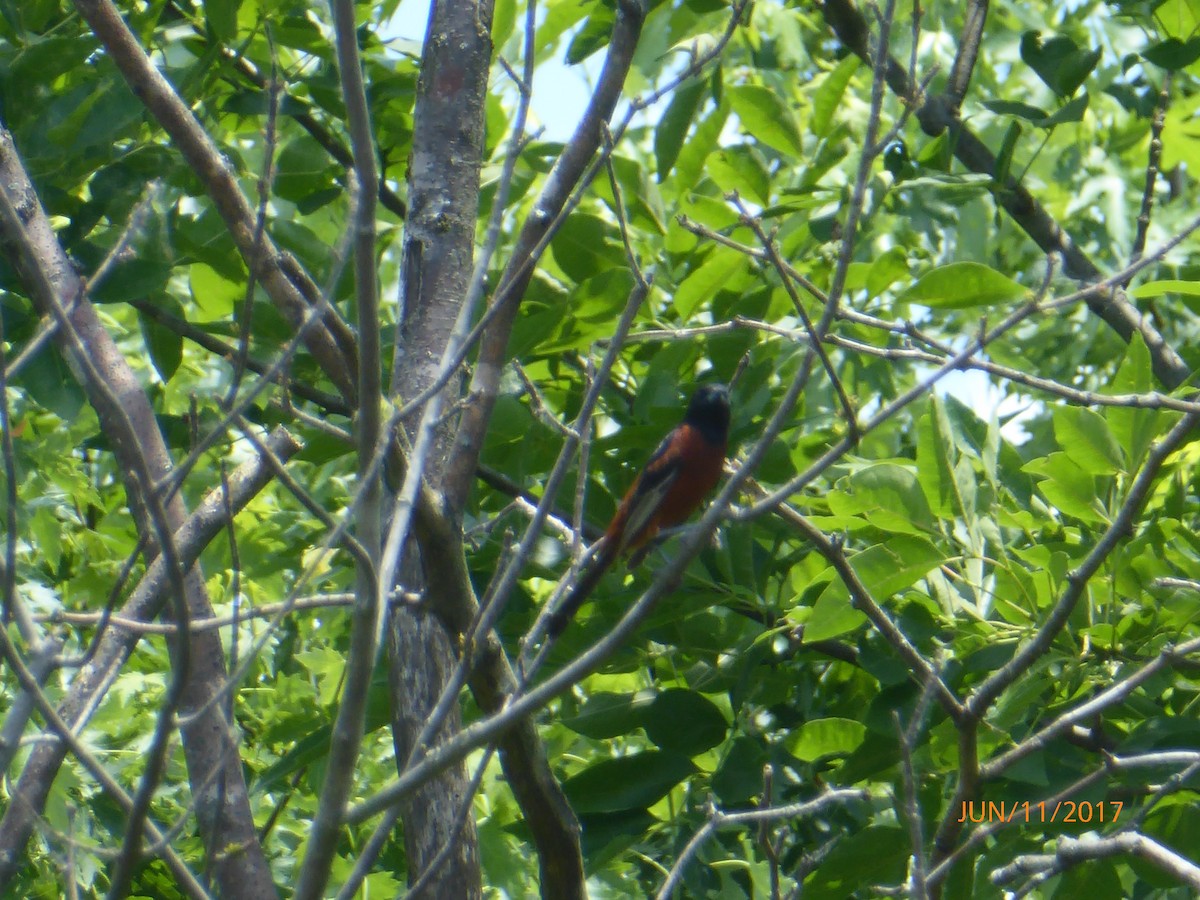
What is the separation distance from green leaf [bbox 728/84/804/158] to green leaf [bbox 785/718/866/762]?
167 cm

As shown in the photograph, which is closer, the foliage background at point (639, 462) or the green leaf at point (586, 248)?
the foliage background at point (639, 462)

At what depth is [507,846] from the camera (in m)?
4.24

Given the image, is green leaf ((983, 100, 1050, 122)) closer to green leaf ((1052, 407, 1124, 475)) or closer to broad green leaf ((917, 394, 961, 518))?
broad green leaf ((917, 394, 961, 518))

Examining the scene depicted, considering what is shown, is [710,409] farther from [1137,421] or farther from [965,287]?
[1137,421]

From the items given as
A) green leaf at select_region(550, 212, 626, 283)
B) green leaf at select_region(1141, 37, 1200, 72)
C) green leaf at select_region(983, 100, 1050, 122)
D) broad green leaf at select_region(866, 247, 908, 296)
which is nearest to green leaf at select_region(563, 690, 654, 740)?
green leaf at select_region(550, 212, 626, 283)

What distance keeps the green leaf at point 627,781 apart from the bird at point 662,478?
402mm

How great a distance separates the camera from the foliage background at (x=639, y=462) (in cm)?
233

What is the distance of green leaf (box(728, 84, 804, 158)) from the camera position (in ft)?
12.0

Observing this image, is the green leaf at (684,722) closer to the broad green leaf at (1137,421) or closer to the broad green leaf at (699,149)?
the broad green leaf at (1137,421)

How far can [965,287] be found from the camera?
313 cm

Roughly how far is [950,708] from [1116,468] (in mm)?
754

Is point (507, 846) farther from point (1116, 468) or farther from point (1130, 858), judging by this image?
point (1116, 468)

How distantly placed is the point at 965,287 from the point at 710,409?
3.20ft

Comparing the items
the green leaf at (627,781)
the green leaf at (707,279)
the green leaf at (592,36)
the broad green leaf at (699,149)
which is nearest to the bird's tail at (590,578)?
the green leaf at (627,781)
